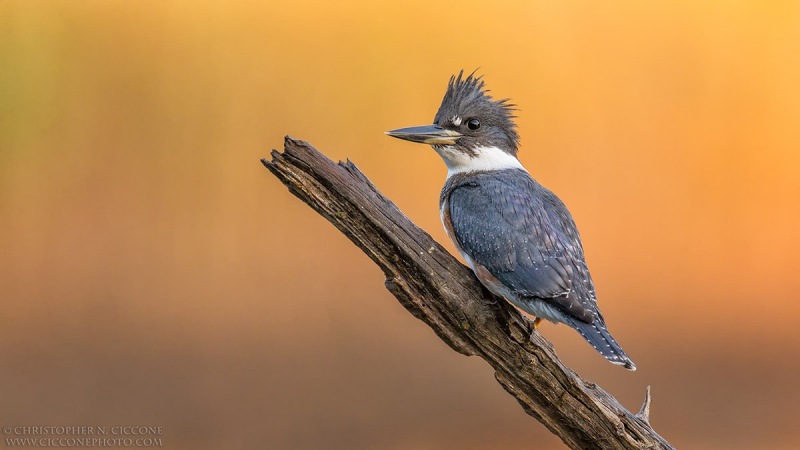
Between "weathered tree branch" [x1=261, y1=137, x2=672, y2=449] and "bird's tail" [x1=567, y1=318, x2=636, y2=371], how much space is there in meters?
0.12

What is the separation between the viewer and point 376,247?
2281 mm

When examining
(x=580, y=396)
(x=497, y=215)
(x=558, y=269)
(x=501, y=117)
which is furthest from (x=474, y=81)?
(x=580, y=396)

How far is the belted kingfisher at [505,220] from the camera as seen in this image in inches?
96.2

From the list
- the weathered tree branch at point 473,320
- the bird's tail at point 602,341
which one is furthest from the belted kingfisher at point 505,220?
the weathered tree branch at point 473,320

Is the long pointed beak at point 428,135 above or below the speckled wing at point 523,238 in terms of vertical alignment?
above

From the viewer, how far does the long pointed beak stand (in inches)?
116

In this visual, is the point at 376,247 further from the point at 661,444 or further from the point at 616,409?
the point at 661,444

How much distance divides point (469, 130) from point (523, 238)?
2.11 feet

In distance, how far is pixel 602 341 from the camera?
7.61ft

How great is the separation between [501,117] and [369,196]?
107cm

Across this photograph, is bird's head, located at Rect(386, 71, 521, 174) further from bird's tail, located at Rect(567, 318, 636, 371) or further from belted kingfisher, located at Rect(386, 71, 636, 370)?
bird's tail, located at Rect(567, 318, 636, 371)

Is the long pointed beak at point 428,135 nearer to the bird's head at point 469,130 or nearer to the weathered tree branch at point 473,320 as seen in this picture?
the bird's head at point 469,130

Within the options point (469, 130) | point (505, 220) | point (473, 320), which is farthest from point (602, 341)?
point (469, 130)

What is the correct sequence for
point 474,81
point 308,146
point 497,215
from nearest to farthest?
point 308,146
point 497,215
point 474,81
